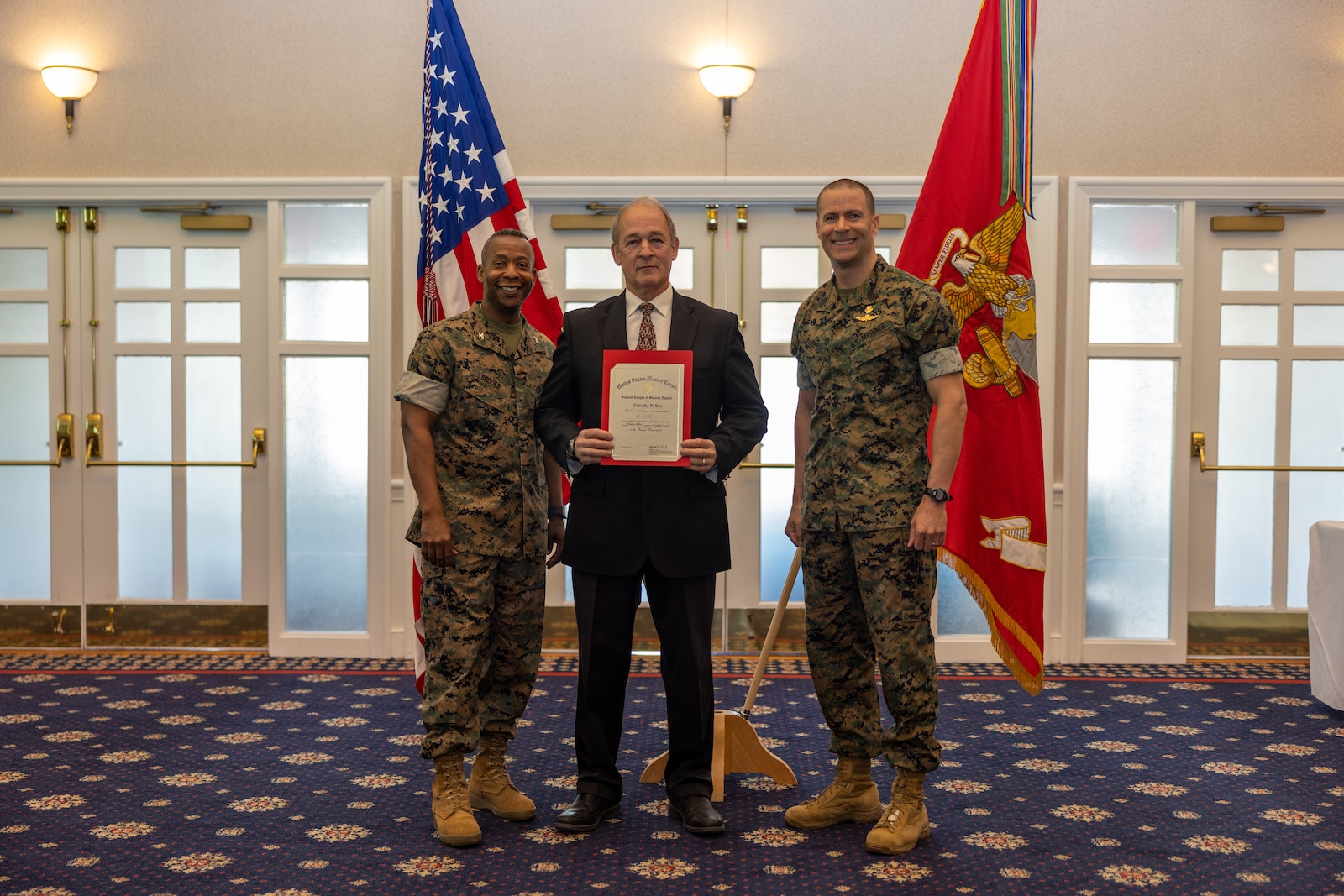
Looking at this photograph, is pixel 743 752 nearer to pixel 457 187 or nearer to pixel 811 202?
pixel 457 187

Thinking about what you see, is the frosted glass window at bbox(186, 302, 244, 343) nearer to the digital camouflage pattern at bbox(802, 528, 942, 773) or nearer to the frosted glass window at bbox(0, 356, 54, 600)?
the frosted glass window at bbox(0, 356, 54, 600)

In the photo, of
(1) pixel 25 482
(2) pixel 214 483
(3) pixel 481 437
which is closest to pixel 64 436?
(1) pixel 25 482

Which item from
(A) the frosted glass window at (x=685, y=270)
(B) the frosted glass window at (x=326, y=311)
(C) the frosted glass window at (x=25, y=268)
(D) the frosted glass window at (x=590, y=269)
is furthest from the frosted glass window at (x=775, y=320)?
(C) the frosted glass window at (x=25, y=268)

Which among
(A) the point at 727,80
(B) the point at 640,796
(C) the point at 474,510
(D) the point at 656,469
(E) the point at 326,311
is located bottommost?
(B) the point at 640,796

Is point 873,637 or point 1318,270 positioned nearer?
point 873,637

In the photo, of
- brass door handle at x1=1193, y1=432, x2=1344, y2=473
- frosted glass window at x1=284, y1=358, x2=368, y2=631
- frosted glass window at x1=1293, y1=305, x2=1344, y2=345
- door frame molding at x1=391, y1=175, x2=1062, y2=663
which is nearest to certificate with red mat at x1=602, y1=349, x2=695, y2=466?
door frame molding at x1=391, y1=175, x2=1062, y2=663

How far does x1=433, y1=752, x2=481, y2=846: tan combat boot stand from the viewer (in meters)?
2.65

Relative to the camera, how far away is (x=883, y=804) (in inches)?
119

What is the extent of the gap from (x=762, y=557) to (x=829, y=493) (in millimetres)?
2292

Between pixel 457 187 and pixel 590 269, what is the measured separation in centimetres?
134

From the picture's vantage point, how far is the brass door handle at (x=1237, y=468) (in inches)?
191

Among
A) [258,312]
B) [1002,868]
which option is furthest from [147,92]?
[1002,868]

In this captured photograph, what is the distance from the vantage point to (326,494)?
16.2 feet

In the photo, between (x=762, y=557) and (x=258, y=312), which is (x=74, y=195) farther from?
(x=762, y=557)
